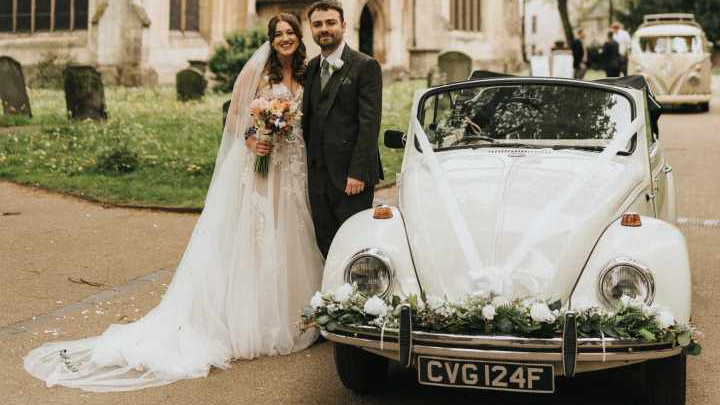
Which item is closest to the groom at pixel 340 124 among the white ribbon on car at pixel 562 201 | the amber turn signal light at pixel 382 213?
the amber turn signal light at pixel 382 213

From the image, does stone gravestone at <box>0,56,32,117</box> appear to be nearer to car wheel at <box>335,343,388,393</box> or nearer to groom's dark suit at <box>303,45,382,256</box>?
groom's dark suit at <box>303,45,382,256</box>

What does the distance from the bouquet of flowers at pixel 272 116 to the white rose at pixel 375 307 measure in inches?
73.3

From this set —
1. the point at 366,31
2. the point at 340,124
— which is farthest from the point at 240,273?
the point at 366,31

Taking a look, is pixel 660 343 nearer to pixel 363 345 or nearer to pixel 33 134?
pixel 363 345

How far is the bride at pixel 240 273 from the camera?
208 inches

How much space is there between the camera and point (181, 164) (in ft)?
40.6

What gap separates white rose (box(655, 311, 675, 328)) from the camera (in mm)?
3896

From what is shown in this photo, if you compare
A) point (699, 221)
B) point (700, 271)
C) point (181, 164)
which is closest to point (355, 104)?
point (700, 271)

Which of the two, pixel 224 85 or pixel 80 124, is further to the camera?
pixel 224 85

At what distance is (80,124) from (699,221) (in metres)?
10.6

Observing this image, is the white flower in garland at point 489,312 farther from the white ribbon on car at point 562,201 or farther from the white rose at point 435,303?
the white ribbon on car at point 562,201

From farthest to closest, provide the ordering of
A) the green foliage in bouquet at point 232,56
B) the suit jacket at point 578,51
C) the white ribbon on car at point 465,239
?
the green foliage in bouquet at point 232,56 < the suit jacket at point 578,51 < the white ribbon on car at point 465,239

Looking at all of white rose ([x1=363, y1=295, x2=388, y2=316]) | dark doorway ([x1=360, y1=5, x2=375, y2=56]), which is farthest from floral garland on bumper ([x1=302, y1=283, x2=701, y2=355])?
dark doorway ([x1=360, y1=5, x2=375, y2=56])

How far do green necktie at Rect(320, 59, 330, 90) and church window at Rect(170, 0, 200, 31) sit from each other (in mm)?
26471
